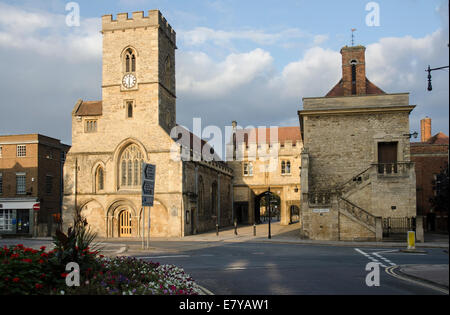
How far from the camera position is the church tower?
39344mm

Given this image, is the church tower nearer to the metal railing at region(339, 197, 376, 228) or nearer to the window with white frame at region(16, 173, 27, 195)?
the window with white frame at region(16, 173, 27, 195)

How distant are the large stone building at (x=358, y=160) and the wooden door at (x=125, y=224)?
15.6 metres

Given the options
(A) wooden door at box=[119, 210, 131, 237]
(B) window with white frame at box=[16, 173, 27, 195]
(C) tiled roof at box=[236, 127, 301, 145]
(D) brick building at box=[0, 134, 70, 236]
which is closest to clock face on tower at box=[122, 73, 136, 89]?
(A) wooden door at box=[119, 210, 131, 237]

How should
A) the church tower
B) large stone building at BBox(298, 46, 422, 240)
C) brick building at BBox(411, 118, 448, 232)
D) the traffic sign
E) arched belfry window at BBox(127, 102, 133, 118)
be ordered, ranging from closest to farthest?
1. the traffic sign
2. large stone building at BBox(298, 46, 422, 240)
3. the church tower
4. arched belfry window at BBox(127, 102, 133, 118)
5. brick building at BBox(411, 118, 448, 232)

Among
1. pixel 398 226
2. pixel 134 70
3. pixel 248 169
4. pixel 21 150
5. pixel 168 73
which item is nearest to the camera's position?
pixel 398 226

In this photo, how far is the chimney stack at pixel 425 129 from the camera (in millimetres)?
52594

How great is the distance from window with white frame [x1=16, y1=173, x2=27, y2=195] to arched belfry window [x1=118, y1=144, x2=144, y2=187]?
12467 millimetres

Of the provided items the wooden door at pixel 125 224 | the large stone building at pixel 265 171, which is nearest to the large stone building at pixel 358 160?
the wooden door at pixel 125 224

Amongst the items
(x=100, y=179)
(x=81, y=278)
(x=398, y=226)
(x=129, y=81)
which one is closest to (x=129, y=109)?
(x=129, y=81)

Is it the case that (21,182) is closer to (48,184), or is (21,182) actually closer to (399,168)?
(48,184)

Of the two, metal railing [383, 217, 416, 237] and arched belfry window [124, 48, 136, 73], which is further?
arched belfry window [124, 48, 136, 73]

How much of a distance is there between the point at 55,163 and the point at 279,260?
36.3 meters

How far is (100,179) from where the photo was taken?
39.9 metres

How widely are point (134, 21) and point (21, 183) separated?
19.9m
